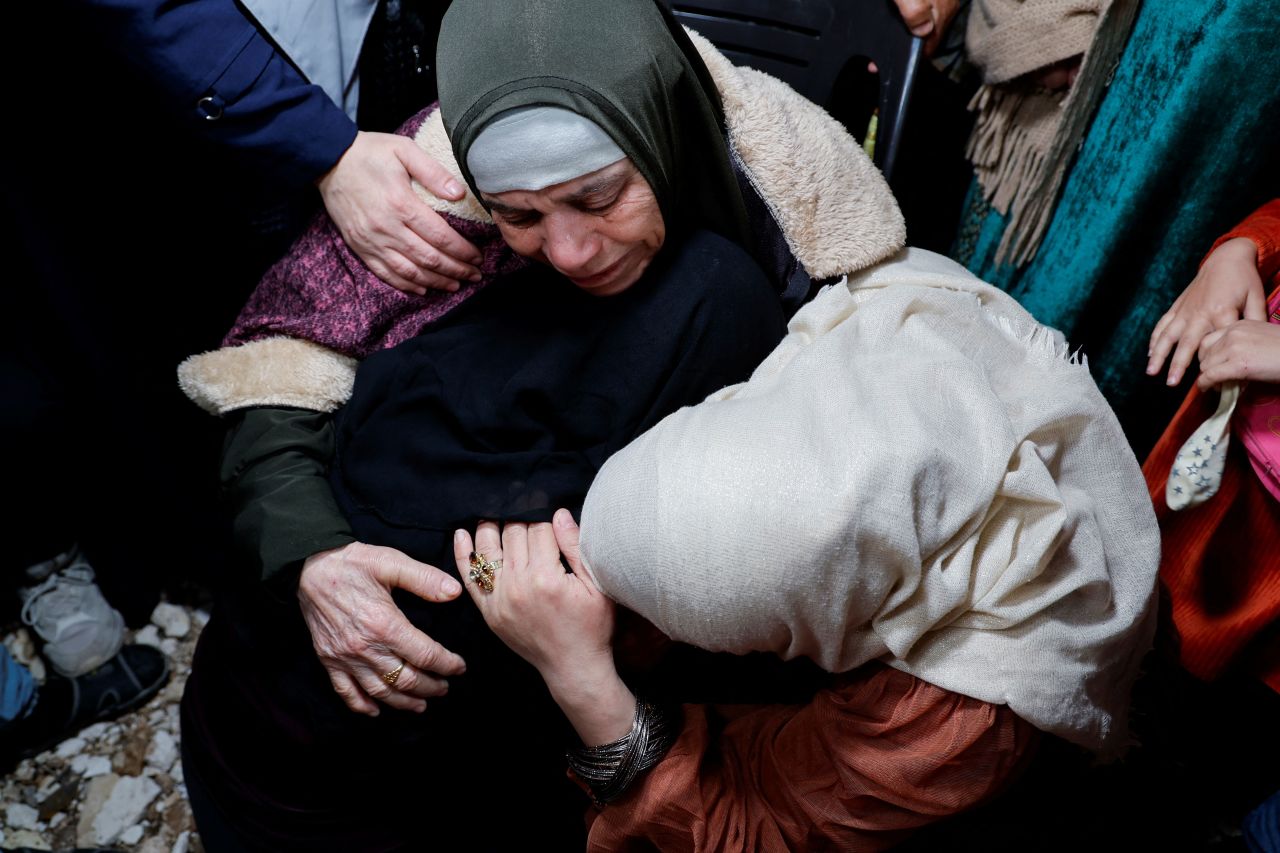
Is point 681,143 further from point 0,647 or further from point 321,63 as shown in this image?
point 0,647

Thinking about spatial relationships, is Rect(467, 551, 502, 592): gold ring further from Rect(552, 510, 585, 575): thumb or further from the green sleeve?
the green sleeve

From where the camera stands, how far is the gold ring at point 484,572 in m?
1.16

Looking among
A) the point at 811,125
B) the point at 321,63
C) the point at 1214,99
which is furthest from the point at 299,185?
the point at 1214,99

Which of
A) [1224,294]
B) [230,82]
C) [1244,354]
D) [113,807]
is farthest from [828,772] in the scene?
[113,807]

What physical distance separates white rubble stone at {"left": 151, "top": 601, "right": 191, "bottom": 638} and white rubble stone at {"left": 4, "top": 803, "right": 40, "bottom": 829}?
17.2 inches

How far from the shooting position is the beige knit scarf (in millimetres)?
1571

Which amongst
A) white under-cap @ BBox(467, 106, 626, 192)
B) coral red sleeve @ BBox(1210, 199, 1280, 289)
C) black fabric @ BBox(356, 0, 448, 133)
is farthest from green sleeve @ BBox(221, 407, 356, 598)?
coral red sleeve @ BBox(1210, 199, 1280, 289)

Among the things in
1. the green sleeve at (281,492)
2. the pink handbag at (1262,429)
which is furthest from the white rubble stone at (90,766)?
the pink handbag at (1262,429)

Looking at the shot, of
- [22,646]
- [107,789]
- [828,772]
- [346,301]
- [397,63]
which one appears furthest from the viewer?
[22,646]

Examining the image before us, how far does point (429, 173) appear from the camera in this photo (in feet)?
4.51

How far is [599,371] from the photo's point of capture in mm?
1254

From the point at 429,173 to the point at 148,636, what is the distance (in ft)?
4.72

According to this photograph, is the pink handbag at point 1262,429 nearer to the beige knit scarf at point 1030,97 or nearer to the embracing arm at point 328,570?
the beige knit scarf at point 1030,97

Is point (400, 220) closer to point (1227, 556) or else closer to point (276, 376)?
point (276, 376)
